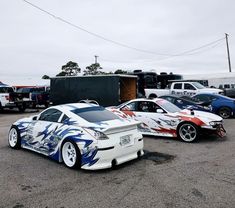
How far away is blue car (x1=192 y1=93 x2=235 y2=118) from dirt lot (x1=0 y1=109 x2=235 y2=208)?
301 inches

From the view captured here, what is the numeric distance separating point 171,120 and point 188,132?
0.65 meters

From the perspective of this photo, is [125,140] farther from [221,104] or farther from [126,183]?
[221,104]

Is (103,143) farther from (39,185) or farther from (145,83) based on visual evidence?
(145,83)

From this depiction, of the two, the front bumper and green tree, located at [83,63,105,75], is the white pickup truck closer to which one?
the front bumper

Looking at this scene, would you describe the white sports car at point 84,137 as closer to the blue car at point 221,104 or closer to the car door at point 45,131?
the car door at point 45,131

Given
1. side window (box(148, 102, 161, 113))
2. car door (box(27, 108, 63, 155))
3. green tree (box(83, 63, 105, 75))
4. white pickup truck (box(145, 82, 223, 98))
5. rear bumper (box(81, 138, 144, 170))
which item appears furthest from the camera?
green tree (box(83, 63, 105, 75))

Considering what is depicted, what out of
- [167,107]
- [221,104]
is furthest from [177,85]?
[167,107]

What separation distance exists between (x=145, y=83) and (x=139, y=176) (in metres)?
18.1

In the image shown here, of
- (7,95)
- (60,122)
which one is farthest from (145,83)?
(60,122)

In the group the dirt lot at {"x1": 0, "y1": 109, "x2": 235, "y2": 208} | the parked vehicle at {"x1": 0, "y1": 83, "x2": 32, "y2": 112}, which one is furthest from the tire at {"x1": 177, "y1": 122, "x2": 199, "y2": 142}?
the parked vehicle at {"x1": 0, "y1": 83, "x2": 32, "y2": 112}

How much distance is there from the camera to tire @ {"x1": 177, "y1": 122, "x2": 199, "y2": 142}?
8.61m

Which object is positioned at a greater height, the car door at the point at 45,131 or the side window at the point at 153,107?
the side window at the point at 153,107

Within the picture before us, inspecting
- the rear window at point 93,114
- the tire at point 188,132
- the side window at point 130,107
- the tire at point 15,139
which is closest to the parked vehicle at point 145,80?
the side window at point 130,107

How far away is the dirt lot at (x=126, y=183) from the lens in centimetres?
422
